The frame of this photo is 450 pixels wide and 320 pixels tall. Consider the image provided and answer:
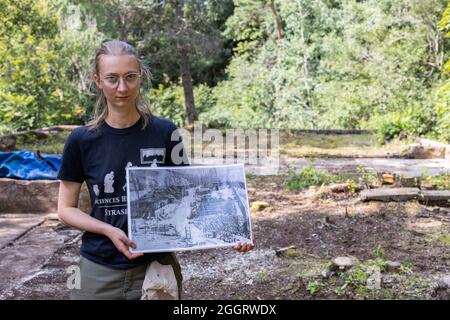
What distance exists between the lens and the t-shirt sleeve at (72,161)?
5.89 ft

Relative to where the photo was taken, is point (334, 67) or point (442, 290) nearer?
point (442, 290)

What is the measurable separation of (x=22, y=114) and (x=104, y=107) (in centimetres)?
1109

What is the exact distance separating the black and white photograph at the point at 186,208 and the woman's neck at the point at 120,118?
0.62 feet

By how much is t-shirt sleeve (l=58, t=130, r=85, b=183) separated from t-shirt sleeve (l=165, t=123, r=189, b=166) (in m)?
0.30

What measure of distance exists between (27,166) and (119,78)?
4706 millimetres

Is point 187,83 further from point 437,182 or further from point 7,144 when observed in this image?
point 437,182

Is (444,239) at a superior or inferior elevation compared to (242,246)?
inferior

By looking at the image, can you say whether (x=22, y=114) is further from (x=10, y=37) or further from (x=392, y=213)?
(x=392, y=213)

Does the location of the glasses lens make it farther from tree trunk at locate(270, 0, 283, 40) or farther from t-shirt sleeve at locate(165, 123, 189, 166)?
tree trunk at locate(270, 0, 283, 40)

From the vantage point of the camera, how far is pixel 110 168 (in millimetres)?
1764

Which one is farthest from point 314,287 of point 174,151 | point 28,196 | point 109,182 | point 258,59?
point 258,59

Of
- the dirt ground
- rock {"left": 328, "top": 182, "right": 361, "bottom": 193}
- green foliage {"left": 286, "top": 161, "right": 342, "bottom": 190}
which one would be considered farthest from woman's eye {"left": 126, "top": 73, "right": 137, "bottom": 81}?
green foliage {"left": 286, "top": 161, "right": 342, "bottom": 190}

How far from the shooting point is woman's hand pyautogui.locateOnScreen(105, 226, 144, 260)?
1.66m

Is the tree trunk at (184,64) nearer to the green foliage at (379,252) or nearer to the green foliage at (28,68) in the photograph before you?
the green foliage at (28,68)
